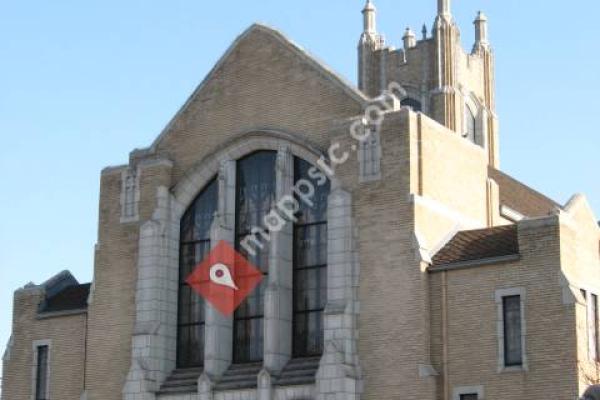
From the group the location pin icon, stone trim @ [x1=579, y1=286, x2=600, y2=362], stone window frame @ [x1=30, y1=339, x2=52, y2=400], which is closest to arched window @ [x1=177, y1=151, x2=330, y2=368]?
the location pin icon

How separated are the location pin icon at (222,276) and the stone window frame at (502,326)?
7.24 meters

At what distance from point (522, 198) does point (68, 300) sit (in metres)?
15.0

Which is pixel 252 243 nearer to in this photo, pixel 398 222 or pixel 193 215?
pixel 193 215

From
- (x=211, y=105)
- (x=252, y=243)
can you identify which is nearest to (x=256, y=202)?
(x=252, y=243)

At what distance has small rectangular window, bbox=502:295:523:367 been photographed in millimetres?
26062

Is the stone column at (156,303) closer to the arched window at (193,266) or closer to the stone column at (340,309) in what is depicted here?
the arched window at (193,266)

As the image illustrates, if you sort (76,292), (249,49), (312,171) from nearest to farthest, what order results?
(312,171)
(249,49)
(76,292)

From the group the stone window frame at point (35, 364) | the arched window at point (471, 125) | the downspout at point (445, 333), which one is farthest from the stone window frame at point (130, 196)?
the arched window at point (471, 125)

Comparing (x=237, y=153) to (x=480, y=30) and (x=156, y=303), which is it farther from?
(x=480, y=30)

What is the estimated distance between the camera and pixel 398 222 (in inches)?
1101

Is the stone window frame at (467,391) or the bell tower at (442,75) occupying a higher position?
the bell tower at (442,75)

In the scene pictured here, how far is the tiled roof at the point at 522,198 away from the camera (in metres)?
37.8

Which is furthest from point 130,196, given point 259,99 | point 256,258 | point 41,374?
point 41,374

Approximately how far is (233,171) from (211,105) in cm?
203
